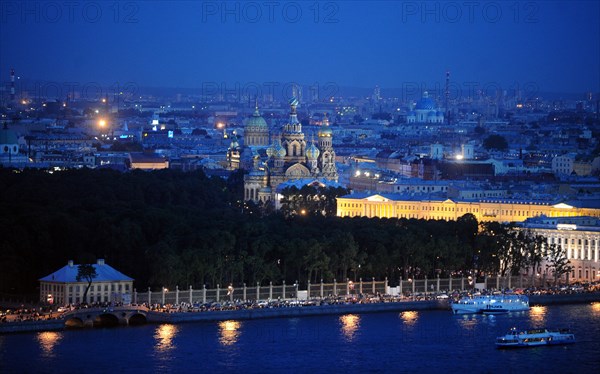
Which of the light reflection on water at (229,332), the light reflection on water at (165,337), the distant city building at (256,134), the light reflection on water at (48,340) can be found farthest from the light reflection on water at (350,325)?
the distant city building at (256,134)

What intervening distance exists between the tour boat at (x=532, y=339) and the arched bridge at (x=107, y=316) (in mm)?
7264

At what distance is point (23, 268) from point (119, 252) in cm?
276

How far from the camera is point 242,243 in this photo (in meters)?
49.6

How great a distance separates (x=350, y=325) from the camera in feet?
146

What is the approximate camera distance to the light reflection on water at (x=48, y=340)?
39.8 m

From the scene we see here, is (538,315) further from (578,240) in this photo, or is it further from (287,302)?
(578,240)

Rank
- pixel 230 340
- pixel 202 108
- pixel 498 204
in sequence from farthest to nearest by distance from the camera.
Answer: pixel 202 108 → pixel 498 204 → pixel 230 340

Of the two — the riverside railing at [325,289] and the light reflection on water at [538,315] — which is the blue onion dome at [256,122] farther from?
the light reflection on water at [538,315]

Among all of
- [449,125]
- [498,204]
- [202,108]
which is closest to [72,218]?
[498,204]

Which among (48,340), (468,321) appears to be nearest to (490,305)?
(468,321)

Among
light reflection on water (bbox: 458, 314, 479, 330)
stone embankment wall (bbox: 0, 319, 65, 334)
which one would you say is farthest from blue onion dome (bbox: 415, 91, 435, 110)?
stone embankment wall (bbox: 0, 319, 65, 334)

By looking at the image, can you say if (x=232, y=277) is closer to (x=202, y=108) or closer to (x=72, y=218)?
(x=72, y=218)

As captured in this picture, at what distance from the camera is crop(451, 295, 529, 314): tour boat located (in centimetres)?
4712

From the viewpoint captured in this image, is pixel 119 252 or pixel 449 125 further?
pixel 449 125
